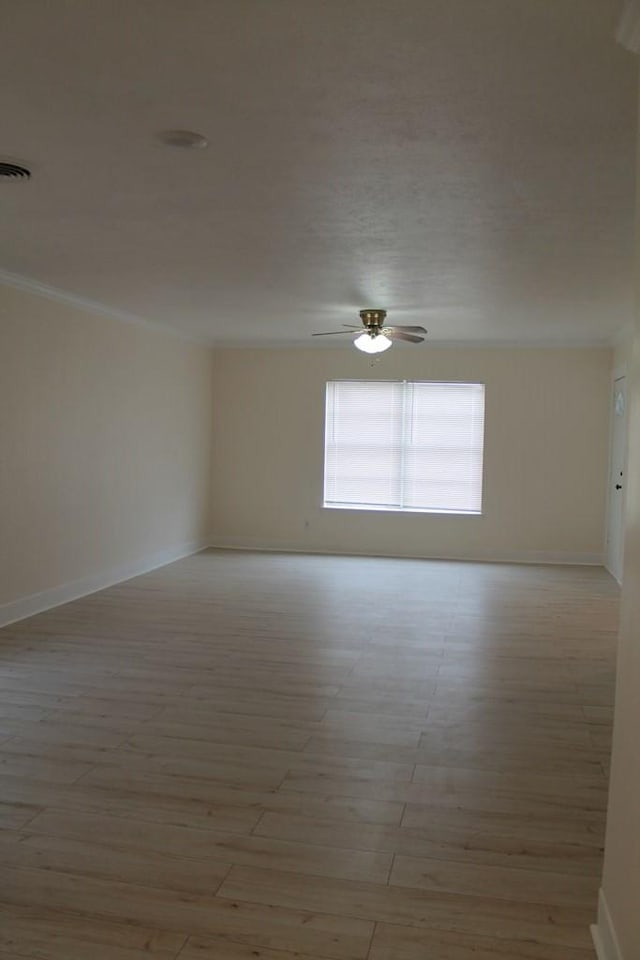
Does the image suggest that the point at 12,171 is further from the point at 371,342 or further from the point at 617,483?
the point at 617,483

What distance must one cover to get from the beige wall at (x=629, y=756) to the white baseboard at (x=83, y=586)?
180 inches

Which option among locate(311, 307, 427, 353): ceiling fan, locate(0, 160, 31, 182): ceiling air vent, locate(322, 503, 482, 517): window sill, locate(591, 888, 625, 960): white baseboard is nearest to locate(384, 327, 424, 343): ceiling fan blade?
locate(311, 307, 427, 353): ceiling fan

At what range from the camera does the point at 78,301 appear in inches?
251

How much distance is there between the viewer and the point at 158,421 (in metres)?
8.06

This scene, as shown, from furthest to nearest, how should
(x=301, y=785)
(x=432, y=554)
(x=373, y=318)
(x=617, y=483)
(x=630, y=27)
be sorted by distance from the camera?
(x=432, y=554) → (x=617, y=483) → (x=373, y=318) → (x=301, y=785) → (x=630, y=27)

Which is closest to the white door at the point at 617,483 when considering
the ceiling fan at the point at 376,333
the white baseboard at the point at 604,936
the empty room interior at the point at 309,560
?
the empty room interior at the point at 309,560

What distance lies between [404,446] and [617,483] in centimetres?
239

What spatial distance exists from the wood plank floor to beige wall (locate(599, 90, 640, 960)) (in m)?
0.29

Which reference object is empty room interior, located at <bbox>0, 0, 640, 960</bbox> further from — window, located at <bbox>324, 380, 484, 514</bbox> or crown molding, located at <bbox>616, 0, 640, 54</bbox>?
window, located at <bbox>324, 380, 484, 514</bbox>

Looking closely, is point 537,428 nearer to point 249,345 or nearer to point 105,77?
point 249,345

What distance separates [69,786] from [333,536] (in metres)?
6.33

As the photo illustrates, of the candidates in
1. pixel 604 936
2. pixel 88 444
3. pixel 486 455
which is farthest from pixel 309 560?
pixel 604 936

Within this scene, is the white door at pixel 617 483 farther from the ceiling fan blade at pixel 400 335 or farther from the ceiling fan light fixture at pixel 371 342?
the ceiling fan light fixture at pixel 371 342

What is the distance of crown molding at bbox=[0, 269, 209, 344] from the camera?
557 cm
